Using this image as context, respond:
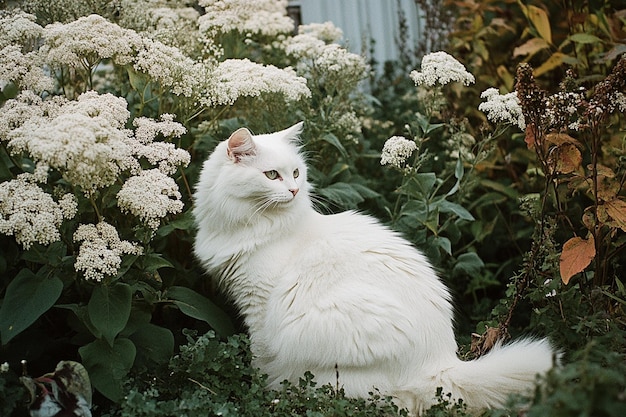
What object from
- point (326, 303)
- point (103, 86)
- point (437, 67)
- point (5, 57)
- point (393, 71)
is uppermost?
point (5, 57)

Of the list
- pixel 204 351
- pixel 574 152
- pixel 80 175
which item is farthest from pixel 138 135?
pixel 574 152

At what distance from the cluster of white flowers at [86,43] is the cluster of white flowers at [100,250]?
78 cm

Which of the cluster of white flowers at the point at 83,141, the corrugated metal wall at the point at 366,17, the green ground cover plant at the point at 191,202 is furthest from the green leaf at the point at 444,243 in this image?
the corrugated metal wall at the point at 366,17

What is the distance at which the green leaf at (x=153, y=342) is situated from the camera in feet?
9.36

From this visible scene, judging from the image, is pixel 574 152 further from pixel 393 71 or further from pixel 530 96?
pixel 393 71

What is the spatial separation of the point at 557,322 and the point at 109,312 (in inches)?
75.7

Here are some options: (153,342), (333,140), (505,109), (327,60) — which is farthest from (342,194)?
(153,342)

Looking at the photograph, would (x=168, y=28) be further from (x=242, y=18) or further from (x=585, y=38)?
(x=585, y=38)

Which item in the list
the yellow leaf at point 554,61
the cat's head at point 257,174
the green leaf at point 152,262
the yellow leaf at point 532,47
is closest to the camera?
→ the green leaf at point 152,262

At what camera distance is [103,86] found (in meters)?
4.32

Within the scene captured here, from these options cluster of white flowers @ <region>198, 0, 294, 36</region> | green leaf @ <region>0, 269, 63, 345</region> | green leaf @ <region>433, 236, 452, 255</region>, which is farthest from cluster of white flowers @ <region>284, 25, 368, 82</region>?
green leaf @ <region>0, 269, 63, 345</region>

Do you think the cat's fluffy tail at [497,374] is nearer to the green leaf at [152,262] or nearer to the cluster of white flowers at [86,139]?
the green leaf at [152,262]

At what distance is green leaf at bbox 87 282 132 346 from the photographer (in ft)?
8.41

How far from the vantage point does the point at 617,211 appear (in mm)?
2889
